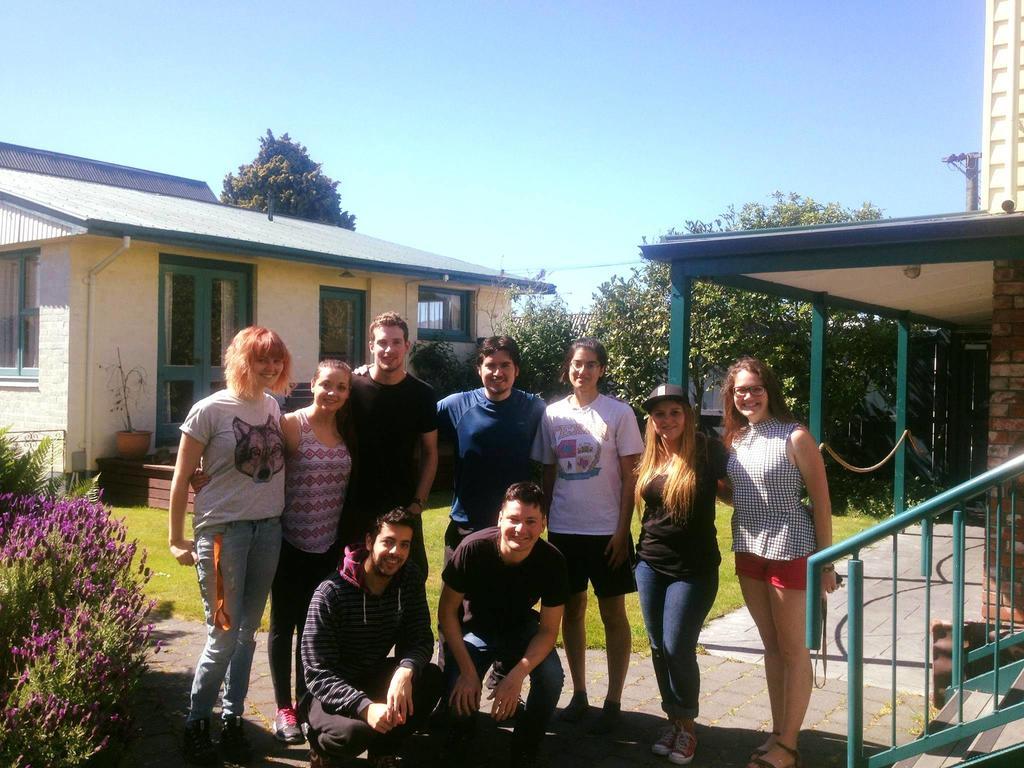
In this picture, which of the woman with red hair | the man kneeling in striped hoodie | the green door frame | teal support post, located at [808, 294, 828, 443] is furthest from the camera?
the green door frame

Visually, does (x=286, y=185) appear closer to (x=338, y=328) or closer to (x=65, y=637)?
(x=338, y=328)

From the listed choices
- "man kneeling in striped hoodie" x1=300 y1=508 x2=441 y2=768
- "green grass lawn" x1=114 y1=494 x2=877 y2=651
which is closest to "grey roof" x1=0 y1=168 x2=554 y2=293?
"green grass lawn" x1=114 y1=494 x2=877 y2=651

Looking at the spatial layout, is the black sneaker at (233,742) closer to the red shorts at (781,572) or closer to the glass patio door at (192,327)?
the red shorts at (781,572)

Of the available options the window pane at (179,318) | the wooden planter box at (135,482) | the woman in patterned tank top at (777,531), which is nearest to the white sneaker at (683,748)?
the woman in patterned tank top at (777,531)

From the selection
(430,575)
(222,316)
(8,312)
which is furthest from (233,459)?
(8,312)

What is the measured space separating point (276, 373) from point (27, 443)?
783cm

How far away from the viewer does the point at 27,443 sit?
10109 millimetres

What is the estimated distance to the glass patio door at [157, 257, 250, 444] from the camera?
37.0ft

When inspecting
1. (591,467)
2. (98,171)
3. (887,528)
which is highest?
(98,171)

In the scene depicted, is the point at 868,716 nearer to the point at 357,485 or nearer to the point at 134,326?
the point at 357,485

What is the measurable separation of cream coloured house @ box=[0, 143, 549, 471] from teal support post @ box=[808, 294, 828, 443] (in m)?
7.00

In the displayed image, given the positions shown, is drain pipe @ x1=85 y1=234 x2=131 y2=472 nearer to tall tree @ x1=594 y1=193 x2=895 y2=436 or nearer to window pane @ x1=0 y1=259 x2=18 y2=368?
window pane @ x1=0 y1=259 x2=18 y2=368

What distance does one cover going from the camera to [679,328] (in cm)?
575

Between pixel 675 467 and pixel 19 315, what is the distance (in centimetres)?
1020
